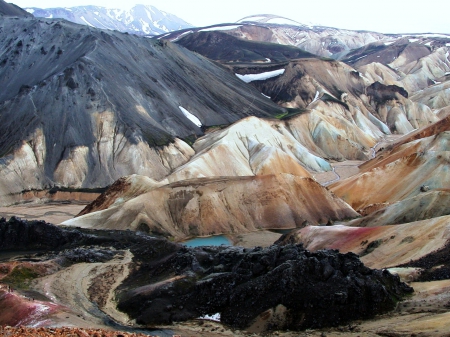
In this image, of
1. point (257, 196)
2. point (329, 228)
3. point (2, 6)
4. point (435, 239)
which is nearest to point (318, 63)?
point (2, 6)

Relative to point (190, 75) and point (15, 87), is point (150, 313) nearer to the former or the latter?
point (15, 87)

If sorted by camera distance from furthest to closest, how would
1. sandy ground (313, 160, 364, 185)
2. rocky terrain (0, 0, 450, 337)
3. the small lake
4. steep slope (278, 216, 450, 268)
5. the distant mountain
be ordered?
the distant mountain < sandy ground (313, 160, 364, 185) < the small lake < steep slope (278, 216, 450, 268) < rocky terrain (0, 0, 450, 337)

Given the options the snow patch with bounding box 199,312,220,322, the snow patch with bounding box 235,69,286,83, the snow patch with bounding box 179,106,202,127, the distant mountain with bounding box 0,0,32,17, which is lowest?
the snow patch with bounding box 199,312,220,322

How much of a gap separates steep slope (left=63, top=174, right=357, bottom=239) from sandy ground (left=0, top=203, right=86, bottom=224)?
6947mm

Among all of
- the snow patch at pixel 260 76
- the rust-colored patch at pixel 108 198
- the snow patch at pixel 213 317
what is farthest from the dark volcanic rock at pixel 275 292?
the snow patch at pixel 260 76

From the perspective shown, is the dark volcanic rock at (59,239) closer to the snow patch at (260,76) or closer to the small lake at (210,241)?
the small lake at (210,241)

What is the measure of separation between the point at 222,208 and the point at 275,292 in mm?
24978

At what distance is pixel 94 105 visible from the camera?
245ft

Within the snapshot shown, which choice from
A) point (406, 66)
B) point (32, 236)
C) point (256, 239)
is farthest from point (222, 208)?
point (406, 66)

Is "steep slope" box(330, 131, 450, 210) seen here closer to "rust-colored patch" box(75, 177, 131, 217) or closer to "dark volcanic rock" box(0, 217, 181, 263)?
"rust-colored patch" box(75, 177, 131, 217)

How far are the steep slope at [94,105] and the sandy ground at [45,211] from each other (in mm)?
3599

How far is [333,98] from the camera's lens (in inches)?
4628

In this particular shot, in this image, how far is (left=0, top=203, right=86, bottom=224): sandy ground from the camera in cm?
5684

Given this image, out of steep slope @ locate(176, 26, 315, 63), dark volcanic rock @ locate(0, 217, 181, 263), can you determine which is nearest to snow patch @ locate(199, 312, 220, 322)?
dark volcanic rock @ locate(0, 217, 181, 263)
